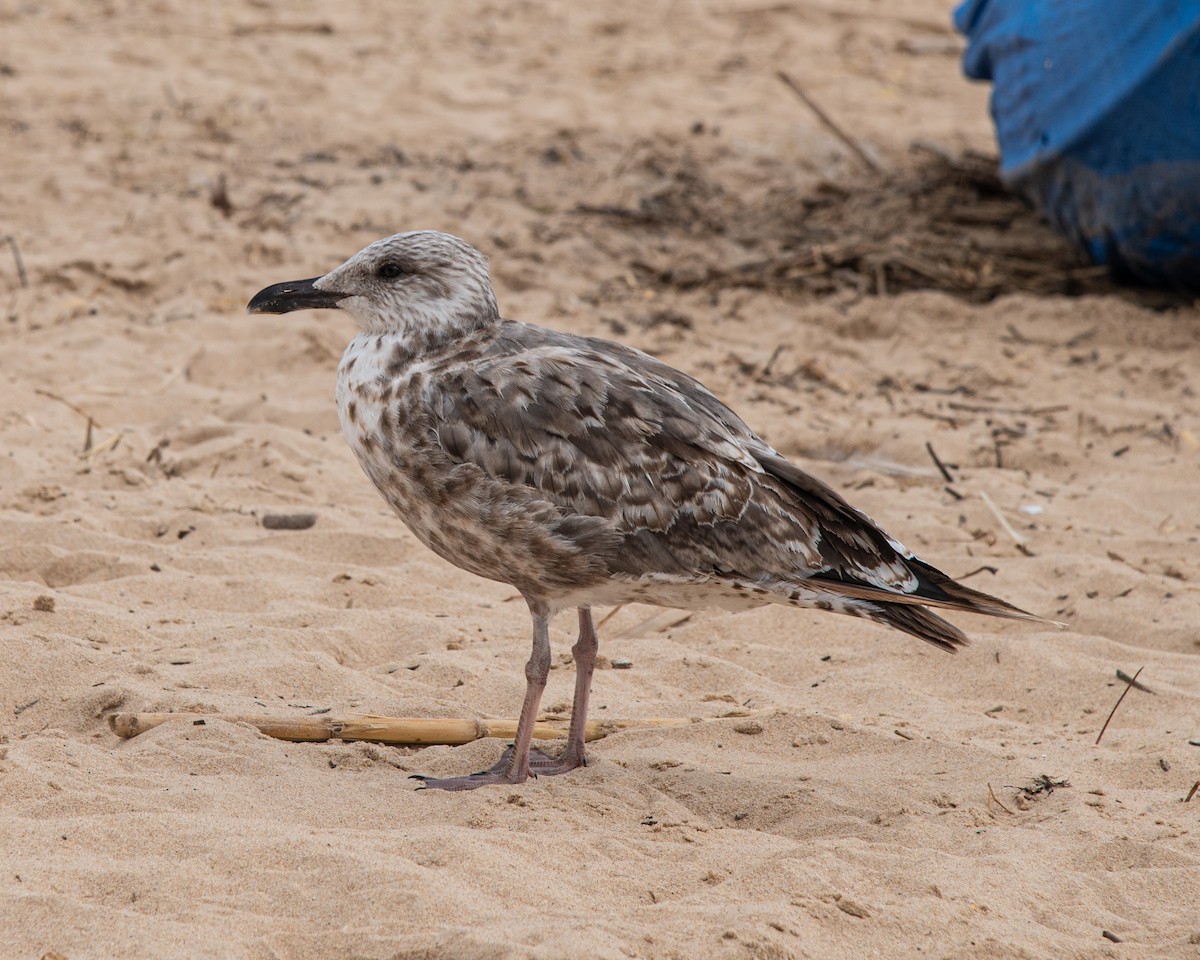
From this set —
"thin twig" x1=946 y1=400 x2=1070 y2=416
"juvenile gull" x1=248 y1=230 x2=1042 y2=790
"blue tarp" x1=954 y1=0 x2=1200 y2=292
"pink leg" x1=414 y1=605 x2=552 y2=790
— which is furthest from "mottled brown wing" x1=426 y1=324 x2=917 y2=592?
"blue tarp" x1=954 y1=0 x2=1200 y2=292

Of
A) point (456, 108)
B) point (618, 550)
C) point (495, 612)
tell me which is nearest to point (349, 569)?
point (495, 612)

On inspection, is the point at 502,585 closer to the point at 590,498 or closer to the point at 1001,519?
the point at 590,498

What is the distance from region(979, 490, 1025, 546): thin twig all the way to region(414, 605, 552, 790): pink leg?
2.65 meters

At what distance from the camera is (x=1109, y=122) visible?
Result: 8.54 metres

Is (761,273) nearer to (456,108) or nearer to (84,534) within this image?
(456,108)

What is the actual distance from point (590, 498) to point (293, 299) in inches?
49.2

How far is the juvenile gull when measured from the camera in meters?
4.29

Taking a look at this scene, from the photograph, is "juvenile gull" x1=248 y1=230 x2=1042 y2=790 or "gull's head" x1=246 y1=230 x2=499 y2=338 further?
"gull's head" x1=246 y1=230 x2=499 y2=338

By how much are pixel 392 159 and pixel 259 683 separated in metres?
6.26

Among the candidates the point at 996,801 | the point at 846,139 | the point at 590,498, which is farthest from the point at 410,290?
the point at 846,139

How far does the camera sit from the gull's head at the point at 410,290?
15.2 feet

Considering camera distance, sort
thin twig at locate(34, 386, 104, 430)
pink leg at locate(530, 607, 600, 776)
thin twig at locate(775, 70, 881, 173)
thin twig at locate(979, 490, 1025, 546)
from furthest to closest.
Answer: thin twig at locate(775, 70, 881, 173)
thin twig at locate(34, 386, 104, 430)
thin twig at locate(979, 490, 1025, 546)
pink leg at locate(530, 607, 600, 776)

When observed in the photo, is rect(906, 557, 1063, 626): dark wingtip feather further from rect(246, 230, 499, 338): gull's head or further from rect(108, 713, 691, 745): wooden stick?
rect(246, 230, 499, 338): gull's head

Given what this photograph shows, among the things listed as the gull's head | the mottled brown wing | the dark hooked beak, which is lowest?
the mottled brown wing
